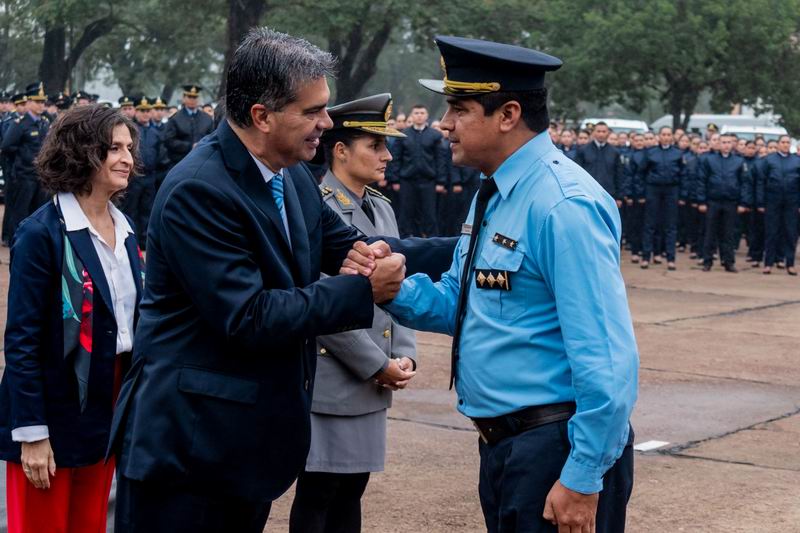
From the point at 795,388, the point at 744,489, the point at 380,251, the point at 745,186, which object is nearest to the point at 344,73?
the point at 745,186

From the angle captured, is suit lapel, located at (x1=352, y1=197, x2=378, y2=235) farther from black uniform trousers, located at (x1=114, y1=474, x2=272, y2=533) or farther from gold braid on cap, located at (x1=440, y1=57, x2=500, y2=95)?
black uniform trousers, located at (x1=114, y1=474, x2=272, y2=533)

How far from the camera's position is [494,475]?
3.12m

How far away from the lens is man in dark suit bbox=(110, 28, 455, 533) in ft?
9.41

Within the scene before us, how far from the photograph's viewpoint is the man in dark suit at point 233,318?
2.87 meters

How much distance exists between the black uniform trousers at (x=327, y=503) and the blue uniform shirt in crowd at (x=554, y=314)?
4.14ft

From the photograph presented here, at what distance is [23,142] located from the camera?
17969mm

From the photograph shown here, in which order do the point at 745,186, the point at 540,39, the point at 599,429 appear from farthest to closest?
the point at 540,39 < the point at 745,186 < the point at 599,429

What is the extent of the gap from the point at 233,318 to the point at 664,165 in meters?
17.9

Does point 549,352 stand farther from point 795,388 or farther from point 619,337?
point 795,388

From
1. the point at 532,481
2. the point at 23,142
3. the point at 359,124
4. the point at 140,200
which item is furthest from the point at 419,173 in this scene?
the point at 532,481

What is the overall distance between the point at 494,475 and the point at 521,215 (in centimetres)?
64

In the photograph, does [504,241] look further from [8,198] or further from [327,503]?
[8,198]

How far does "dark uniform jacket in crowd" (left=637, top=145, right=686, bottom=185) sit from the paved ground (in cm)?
760

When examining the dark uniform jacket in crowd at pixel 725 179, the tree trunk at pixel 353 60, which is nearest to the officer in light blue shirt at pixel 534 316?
the dark uniform jacket in crowd at pixel 725 179
